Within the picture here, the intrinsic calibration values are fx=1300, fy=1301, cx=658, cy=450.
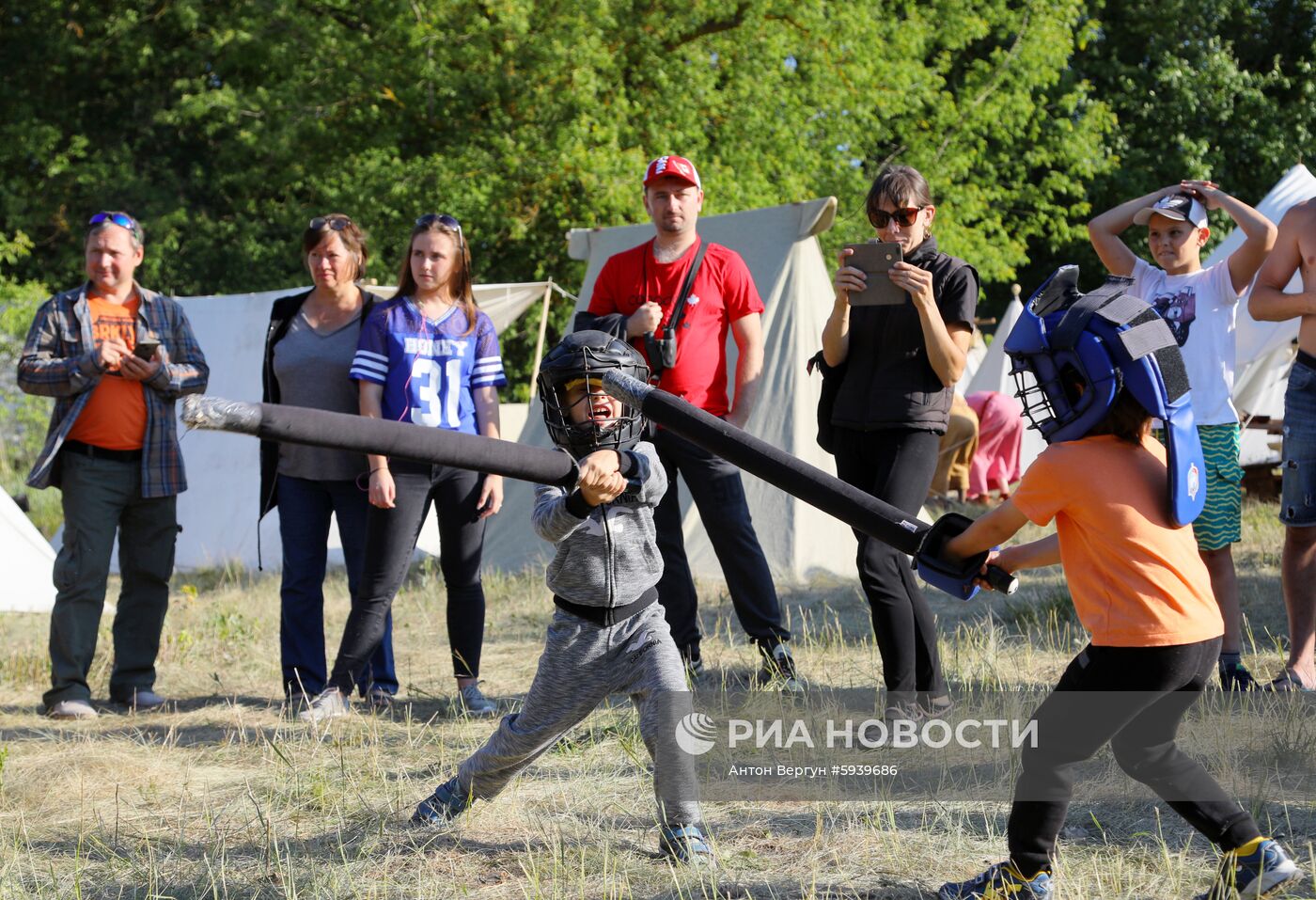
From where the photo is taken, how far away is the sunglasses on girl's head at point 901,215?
436cm

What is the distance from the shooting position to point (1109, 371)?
2.70m

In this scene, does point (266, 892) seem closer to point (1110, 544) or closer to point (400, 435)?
point (400, 435)

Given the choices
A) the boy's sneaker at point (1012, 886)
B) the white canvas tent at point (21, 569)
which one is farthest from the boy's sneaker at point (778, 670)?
the white canvas tent at point (21, 569)

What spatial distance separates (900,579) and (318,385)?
2.42 m

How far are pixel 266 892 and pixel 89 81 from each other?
2163 centimetres

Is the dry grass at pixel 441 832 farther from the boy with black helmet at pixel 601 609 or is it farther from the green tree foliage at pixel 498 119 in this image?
the green tree foliage at pixel 498 119

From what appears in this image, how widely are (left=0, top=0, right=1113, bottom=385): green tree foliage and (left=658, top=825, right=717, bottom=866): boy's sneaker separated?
11554mm

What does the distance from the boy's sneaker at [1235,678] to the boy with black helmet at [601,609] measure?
227 centimetres

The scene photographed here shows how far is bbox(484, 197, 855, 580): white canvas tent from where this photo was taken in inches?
304

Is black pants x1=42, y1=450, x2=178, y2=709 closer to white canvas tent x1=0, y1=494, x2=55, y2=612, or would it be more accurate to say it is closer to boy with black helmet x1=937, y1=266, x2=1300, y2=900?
white canvas tent x1=0, y1=494, x2=55, y2=612

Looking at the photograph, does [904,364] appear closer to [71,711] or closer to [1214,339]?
[1214,339]

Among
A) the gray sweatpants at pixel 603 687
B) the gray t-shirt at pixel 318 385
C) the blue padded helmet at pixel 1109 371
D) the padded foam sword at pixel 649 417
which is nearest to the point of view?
the padded foam sword at pixel 649 417

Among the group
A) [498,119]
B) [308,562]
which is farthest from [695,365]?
[498,119]

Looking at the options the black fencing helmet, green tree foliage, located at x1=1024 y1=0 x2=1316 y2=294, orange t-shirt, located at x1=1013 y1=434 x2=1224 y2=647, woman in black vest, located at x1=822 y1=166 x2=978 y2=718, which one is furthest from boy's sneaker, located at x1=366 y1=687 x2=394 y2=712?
green tree foliage, located at x1=1024 y1=0 x2=1316 y2=294
